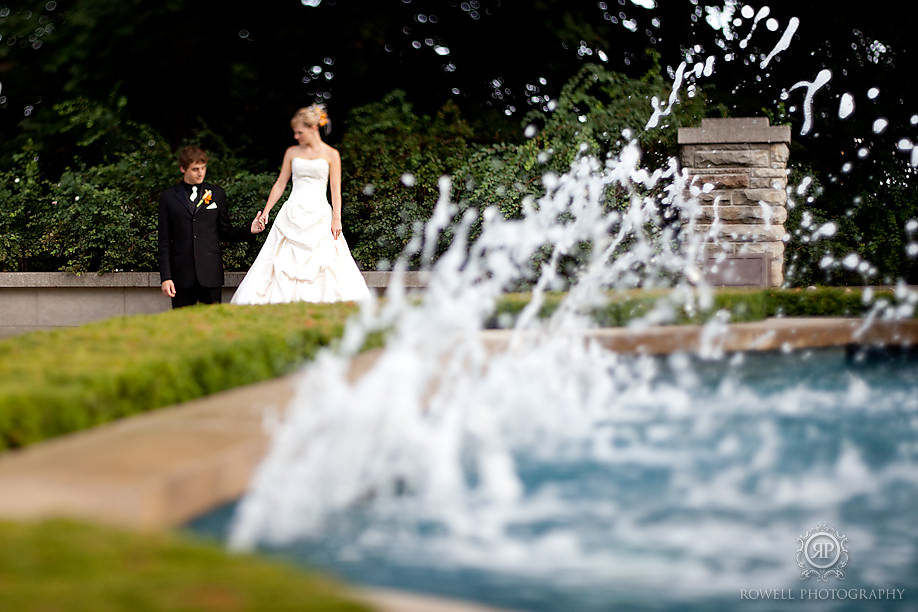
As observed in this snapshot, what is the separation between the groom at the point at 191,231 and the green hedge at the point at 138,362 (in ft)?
8.50

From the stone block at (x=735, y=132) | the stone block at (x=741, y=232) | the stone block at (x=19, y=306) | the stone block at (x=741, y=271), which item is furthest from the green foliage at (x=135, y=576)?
the stone block at (x=19, y=306)

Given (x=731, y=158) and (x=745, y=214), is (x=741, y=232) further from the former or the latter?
(x=731, y=158)

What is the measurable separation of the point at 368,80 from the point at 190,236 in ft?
25.6

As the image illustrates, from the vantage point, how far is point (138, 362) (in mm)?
5160

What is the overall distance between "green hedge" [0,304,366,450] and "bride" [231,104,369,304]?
2.81 m

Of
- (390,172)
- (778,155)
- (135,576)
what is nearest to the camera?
(135,576)

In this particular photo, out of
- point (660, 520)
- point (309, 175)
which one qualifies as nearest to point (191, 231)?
point (309, 175)

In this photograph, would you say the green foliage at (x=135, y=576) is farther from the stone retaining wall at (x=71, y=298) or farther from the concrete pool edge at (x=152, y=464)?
the stone retaining wall at (x=71, y=298)

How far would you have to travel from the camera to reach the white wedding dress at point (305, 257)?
10.8 metres

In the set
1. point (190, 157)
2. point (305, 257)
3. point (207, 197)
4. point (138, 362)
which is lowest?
point (138, 362)

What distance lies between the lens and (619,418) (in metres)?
5.93

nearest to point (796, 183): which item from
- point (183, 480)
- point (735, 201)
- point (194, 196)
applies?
point (735, 201)

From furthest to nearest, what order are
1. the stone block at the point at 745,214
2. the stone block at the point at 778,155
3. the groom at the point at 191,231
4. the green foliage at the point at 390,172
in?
1. the green foliage at the point at 390,172
2. the stone block at the point at 778,155
3. the stone block at the point at 745,214
4. the groom at the point at 191,231

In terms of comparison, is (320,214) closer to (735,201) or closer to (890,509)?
(735,201)
